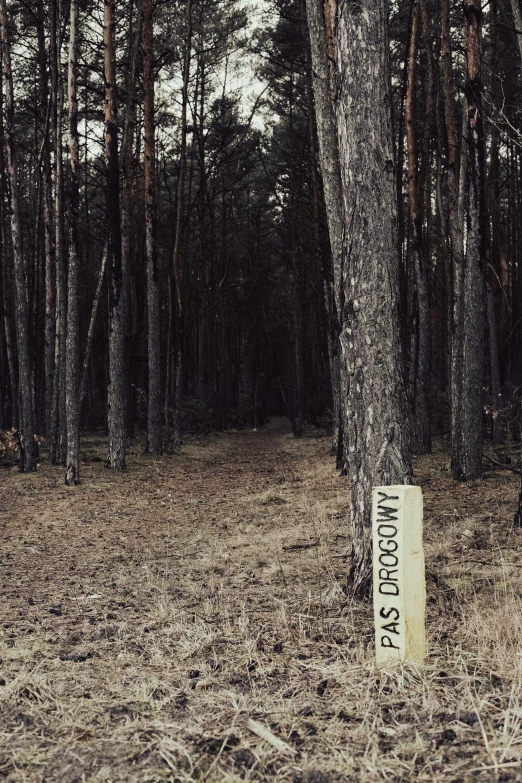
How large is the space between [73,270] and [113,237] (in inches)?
64.2

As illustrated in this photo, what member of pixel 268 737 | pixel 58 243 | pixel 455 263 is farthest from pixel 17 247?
pixel 268 737

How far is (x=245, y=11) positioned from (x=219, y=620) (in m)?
22.3

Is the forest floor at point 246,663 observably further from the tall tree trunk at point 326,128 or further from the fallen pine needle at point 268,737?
the tall tree trunk at point 326,128

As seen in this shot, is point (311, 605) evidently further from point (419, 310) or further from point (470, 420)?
point (419, 310)

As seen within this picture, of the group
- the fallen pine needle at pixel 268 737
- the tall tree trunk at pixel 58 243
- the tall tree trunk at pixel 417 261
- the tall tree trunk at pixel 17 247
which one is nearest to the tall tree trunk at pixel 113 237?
the tall tree trunk at pixel 58 243

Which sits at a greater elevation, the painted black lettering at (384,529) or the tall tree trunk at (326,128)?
the tall tree trunk at (326,128)

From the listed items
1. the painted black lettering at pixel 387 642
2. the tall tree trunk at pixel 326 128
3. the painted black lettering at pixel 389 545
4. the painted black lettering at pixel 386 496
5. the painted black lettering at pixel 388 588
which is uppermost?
the tall tree trunk at pixel 326 128

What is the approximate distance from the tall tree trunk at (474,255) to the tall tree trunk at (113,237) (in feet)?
22.3

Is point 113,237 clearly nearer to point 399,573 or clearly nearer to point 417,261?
point 417,261

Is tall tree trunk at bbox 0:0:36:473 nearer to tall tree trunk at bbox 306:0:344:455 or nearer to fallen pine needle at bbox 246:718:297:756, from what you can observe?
tall tree trunk at bbox 306:0:344:455

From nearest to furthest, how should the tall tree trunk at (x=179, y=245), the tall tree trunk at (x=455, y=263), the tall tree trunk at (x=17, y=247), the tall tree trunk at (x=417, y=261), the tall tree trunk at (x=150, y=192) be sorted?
1. the tall tree trunk at (x=455, y=263)
2. the tall tree trunk at (x=17, y=247)
3. the tall tree trunk at (x=417, y=261)
4. the tall tree trunk at (x=150, y=192)
5. the tall tree trunk at (x=179, y=245)

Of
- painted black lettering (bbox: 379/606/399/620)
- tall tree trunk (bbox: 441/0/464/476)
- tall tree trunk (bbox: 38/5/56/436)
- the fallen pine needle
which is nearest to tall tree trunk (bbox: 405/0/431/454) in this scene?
tall tree trunk (bbox: 441/0/464/476)

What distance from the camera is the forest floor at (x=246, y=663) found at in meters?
2.79

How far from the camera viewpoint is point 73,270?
1238 cm
